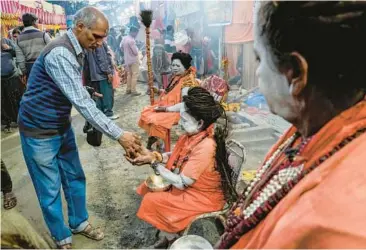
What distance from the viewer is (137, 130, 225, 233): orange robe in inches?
97.8

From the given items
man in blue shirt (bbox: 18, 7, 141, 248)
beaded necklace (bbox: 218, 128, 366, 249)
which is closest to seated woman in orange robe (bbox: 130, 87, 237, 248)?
man in blue shirt (bbox: 18, 7, 141, 248)

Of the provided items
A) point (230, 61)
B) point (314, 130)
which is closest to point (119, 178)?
point (314, 130)

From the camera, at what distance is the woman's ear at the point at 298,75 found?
0.76 m

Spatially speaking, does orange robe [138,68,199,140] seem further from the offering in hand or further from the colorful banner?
the colorful banner

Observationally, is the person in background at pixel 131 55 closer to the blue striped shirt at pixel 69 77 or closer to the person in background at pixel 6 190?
the person in background at pixel 6 190

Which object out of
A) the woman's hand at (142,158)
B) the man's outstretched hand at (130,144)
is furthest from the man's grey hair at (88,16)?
the woman's hand at (142,158)

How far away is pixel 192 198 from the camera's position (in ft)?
8.38

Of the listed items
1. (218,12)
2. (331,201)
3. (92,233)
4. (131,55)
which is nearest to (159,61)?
(131,55)

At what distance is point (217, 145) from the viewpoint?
2.54 m

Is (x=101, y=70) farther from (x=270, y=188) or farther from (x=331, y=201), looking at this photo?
(x=331, y=201)

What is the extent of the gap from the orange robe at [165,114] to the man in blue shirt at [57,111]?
1.79 m

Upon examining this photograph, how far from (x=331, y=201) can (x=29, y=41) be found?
679 centimetres

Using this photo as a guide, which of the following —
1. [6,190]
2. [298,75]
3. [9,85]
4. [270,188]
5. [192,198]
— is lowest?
[6,190]

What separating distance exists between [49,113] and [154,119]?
2.14 m
